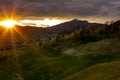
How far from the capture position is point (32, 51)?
16650cm

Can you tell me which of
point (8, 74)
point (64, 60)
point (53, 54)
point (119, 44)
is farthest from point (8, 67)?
point (119, 44)

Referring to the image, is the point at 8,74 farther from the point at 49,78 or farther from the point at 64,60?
the point at 64,60

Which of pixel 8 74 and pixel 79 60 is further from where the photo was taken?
pixel 79 60

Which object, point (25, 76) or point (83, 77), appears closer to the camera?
point (83, 77)

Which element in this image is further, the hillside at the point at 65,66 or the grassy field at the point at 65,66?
the hillside at the point at 65,66

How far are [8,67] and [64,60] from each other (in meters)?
27.9

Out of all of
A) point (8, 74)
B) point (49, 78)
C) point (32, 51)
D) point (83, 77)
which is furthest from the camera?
point (32, 51)

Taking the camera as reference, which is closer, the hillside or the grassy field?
the grassy field

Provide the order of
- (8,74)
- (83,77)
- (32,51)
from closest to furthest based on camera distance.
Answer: (83,77) → (8,74) → (32,51)

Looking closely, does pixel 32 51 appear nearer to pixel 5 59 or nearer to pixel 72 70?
pixel 5 59

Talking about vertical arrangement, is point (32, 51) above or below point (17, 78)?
above

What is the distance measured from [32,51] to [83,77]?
77966 mm

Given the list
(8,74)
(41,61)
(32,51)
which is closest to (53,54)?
(32,51)

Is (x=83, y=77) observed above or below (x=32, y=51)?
below
